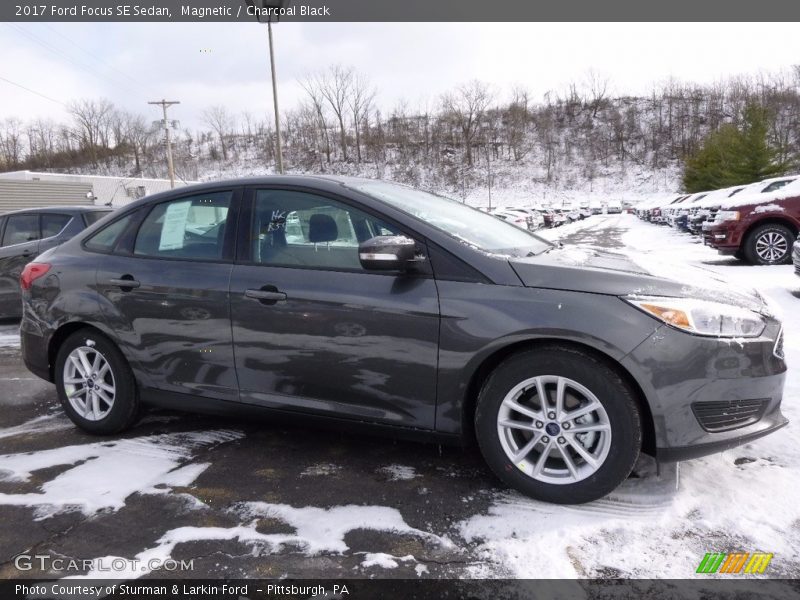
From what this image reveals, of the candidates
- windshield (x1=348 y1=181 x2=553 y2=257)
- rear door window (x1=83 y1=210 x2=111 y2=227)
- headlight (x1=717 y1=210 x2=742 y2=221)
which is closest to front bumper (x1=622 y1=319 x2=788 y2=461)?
windshield (x1=348 y1=181 x2=553 y2=257)

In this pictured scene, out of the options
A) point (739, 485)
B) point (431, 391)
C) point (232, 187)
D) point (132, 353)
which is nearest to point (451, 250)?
point (431, 391)

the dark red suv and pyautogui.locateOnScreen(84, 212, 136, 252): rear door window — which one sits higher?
pyautogui.locateOnScreen(84, 212, 136, 252): rear door window

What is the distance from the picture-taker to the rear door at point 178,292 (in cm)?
296

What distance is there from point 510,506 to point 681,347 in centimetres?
100

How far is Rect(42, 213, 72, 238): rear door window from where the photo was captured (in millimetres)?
6969

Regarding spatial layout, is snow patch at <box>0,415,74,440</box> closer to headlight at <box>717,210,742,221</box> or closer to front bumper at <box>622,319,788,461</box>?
front bumper at <box>622,319,788,461</box>

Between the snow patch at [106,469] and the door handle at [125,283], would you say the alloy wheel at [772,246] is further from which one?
the door handle at [125,283]

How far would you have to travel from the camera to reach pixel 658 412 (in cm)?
225

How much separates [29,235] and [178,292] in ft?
17.9

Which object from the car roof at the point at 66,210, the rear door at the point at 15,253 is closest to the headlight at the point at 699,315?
the car roof at the point at 66,210

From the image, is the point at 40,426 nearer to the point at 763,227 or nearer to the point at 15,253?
the point at 15,253

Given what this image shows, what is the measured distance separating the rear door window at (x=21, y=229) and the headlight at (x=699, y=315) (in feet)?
24.6

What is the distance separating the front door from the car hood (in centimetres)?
49

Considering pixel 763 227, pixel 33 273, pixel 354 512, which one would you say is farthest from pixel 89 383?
pixel 763 227
